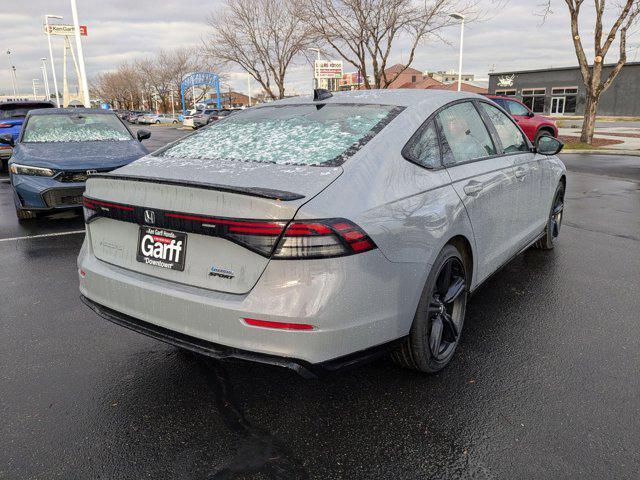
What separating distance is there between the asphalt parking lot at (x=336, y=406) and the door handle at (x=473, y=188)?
1018mm

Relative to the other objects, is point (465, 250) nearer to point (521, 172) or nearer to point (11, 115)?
point (521, 172)

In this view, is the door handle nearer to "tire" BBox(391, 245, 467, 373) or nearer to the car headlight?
"tire" BBox(391, 245, 467, 373)

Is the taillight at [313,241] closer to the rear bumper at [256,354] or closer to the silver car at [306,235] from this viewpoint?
the silver car at [306,235]

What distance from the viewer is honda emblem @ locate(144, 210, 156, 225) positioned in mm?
2469

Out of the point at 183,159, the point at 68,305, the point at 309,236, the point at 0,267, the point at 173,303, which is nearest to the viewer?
the point at 309,236

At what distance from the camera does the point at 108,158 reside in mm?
7137

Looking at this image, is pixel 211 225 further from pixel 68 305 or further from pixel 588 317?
pixel 588 317

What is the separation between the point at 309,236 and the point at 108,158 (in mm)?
5848

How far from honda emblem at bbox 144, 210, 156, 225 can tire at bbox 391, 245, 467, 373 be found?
1393 mm

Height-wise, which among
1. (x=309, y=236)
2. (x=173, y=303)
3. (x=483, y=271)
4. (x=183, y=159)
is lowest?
(x=483, y=271)

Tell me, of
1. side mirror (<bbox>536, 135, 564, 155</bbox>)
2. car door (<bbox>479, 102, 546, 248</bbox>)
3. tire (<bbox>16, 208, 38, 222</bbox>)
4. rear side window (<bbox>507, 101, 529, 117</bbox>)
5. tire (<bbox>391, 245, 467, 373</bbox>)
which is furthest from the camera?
rear side window (<bbox>507, 101, 529, 117</bbox>)

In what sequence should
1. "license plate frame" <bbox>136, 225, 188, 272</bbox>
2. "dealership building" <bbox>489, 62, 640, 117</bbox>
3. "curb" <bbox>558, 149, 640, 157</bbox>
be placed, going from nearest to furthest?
"license plate frame" <bbox>136, 225, 188, 272</bbox> → "curb" <bbox>558, 149, 640, 157</bbox> → "dealership building" <bbox>489, 62, 640, 117</bbox>

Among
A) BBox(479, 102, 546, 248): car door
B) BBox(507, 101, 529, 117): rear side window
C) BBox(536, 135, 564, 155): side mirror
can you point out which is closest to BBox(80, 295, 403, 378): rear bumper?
BBox(479, 102, 546, 248): car door

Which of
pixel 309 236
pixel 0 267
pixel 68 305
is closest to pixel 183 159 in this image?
pixel 309 236
